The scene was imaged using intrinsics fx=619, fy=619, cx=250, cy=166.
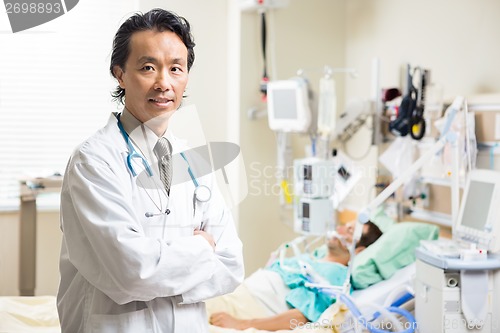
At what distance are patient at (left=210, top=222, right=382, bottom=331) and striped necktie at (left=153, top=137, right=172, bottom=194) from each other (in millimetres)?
1087

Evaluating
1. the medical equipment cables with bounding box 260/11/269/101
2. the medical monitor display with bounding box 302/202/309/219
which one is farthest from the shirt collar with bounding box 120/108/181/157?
the medical equipment cables with bounding box 260/11/269/101

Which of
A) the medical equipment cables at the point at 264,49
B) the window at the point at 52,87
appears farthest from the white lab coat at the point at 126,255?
the medical equipment cables at the point at 264,49

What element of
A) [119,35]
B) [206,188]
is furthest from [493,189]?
[119,35]

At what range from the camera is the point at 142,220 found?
4.41ft

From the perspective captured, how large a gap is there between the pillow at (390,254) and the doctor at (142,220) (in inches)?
47.6

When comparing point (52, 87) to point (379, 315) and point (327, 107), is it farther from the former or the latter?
point (379, 315)

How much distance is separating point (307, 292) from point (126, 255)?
4.70 ft

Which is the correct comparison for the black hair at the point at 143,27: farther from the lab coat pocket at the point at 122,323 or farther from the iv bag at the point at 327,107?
the iv bag at the point at 327,107

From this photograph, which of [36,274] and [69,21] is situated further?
[36,274]

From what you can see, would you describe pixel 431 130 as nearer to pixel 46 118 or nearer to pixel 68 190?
pixel 46 118

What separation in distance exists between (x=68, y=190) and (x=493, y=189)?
1.50 meters

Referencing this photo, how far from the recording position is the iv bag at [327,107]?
2865 mm

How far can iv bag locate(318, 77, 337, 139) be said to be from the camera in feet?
9.40

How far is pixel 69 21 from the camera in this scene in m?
2.04
